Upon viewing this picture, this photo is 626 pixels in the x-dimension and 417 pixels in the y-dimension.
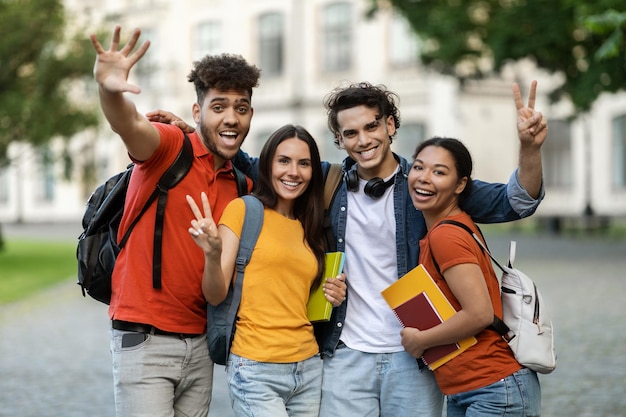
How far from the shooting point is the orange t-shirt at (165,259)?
12.5ft

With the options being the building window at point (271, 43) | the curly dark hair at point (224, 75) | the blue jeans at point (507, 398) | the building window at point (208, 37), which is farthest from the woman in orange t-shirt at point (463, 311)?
the building window at point (208, 37)

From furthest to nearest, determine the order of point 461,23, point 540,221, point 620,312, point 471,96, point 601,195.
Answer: point 471,96 → point 601,195 → point 540,221 → point 461,23 → point 620,312

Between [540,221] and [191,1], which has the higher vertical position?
[191,1]

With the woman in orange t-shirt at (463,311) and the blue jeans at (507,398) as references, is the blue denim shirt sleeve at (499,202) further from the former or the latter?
the blue jeans at (507,398)

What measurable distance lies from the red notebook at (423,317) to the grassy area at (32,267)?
12395mm

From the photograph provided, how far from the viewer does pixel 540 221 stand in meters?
30.7

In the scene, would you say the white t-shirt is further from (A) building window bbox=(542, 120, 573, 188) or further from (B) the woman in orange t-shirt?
(A) building window bbox=(542, 120, 573, 188)

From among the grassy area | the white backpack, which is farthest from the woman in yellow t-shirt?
the grassy area

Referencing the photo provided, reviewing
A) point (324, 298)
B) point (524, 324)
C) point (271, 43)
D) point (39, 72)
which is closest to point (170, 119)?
point (324, 298)

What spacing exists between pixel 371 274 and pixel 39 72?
18617 mm

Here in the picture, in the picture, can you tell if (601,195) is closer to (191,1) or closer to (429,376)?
(191,1)

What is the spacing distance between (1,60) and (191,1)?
2254cm

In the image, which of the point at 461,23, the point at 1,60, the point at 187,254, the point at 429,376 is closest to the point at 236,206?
the point at 187,254

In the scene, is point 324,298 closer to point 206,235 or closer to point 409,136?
point 206,235
